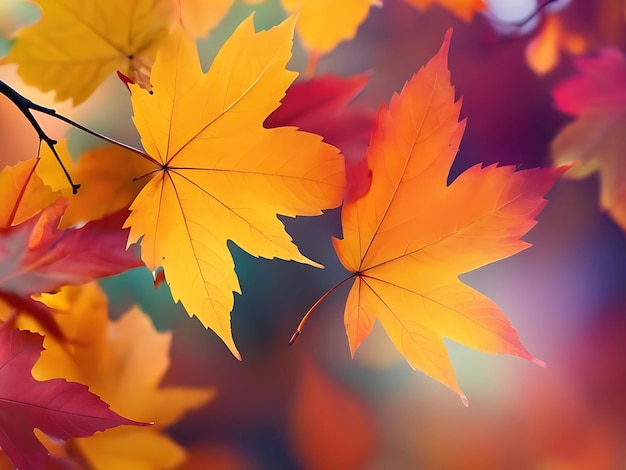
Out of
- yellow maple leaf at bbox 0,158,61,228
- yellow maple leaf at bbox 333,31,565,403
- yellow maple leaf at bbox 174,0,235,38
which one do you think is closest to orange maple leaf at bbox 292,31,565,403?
yellow maple leaf at bbox 333,31,565,403

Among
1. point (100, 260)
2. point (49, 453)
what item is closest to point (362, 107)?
point (100, 260)

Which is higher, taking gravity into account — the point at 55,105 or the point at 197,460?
the point at 55,105

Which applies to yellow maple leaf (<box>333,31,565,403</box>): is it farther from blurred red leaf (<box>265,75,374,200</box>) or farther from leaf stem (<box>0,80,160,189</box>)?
leaf stem (<box>0,80,160,189</box>)

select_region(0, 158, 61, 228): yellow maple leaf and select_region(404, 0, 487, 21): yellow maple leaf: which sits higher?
select_region(404, 0, 487, 21): yellow maple leaf

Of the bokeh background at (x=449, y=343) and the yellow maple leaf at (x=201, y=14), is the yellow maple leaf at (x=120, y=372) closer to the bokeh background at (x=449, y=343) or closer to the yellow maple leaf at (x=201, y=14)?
the bokeh background at (x=449, y=343)

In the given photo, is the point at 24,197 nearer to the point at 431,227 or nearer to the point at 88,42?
the point at 88,42

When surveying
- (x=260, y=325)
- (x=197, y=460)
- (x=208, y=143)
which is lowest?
(x=197, y=460)

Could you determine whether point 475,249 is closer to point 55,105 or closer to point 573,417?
point 573,417
